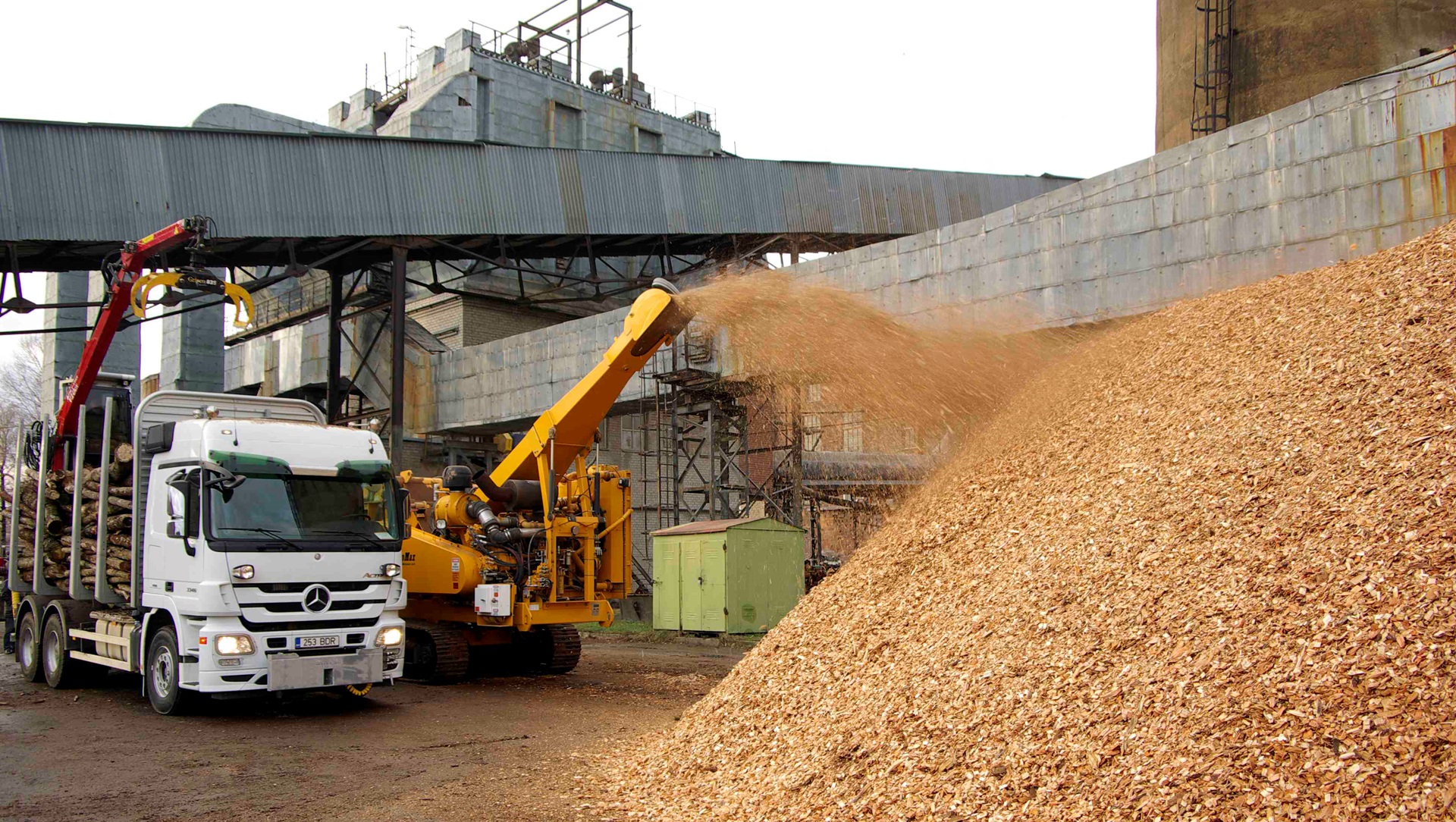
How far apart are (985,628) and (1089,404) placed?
3.94 m

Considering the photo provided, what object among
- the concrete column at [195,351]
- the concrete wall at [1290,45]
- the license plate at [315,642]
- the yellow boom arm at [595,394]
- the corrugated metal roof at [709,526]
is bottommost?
the license plate at [315,642]

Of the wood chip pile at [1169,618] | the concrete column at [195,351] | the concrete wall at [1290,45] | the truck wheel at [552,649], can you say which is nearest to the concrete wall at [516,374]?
the concrete column at [195,351]

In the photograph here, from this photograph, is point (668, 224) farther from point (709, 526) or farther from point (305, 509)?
point (305, 509)

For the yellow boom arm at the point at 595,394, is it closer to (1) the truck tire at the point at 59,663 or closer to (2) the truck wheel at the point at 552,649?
(2) the truck wheel at the point at 552,649

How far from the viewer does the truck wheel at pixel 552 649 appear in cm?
1502

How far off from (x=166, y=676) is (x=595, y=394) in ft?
18.3

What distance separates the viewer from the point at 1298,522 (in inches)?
252

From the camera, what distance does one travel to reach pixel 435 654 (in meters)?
13.8

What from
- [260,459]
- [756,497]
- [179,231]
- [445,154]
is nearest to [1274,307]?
[260,459]

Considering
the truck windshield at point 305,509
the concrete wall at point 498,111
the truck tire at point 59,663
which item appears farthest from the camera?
the concrete wall at point 498,111

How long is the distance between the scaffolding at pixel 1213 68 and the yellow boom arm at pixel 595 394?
12606mm

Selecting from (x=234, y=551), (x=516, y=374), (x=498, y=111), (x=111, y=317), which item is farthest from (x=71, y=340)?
(x=234, y=551)

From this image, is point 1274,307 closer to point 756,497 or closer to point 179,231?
point 179,231

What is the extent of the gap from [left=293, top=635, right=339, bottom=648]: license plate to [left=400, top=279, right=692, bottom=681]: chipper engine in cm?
252
